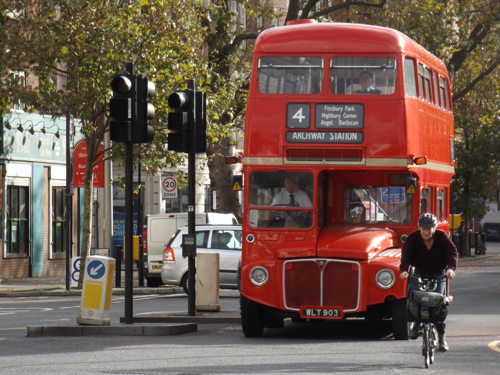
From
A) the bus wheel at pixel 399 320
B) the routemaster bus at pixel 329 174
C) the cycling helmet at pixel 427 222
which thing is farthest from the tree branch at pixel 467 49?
the cycling helmet at pixel 427 222

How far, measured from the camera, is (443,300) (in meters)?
15.4

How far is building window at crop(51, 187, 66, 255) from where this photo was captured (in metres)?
42.8

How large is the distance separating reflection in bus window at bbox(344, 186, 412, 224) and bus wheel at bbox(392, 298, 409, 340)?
1707mm

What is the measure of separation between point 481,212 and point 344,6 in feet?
61.0

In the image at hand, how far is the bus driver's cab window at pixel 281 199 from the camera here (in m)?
19.5

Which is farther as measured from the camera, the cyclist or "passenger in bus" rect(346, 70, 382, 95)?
"passenger in bus" rect(346, 70, 382, 95)

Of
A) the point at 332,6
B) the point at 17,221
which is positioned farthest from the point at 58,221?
the point at 332,6

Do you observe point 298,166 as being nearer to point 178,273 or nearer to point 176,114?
point 176,114

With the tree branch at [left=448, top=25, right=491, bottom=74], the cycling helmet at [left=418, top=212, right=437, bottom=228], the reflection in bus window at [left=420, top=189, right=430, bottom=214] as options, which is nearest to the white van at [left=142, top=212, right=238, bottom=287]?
the tree branch at [left=448, top=25, right=491, bottom=74]

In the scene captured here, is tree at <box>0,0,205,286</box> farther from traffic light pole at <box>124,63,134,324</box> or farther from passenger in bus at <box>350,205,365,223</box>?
passenger in bus at <box>350,205,365,223</box>

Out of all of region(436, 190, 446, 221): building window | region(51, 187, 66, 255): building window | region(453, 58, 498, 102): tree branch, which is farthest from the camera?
region(453, 58, 498, 102): tree branch

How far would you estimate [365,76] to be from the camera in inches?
781

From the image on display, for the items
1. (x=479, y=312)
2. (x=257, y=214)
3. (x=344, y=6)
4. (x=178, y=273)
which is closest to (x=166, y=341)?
(x=257, y=214)

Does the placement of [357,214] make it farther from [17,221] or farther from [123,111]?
[17,221]
